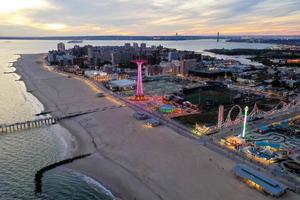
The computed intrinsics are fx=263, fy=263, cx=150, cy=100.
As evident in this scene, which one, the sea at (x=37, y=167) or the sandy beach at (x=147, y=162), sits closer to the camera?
the sandy beach at (x=147, y=162)

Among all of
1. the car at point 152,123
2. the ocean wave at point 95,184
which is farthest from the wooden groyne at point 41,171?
the car at point 152,123

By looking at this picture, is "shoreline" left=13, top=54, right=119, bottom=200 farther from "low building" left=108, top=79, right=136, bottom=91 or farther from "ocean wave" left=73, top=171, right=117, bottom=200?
"low building" left=108, top=79, right=136, bottom=91

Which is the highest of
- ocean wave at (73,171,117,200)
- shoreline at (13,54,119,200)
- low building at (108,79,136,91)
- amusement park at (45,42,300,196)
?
low building at (108,79,136,91)

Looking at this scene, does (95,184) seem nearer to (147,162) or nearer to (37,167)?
(147,162)

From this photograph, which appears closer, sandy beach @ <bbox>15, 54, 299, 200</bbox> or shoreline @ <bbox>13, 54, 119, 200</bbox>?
sandy beach @ <bbox>15, 54, 299, 200</bbox>

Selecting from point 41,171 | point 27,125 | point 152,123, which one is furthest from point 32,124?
point 152,123

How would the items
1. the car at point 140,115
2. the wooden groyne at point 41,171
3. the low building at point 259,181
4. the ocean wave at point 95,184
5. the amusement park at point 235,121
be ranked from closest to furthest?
the low building at point 259,181
the ocean wave at point 95,184
the wooden groyne at point 41,171
the amusement park at point 235,121
the car at point 140,115

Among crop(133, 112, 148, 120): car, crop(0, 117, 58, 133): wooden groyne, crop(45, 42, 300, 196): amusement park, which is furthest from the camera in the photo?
crop(133, 112, 148, 120): car

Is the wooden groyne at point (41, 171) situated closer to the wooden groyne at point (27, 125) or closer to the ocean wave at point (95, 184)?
the ocean wave at point (95, 184)

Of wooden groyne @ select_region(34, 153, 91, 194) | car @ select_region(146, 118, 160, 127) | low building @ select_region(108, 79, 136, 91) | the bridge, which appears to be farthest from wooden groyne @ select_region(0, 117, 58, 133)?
low building @ select_region(108, 79, 136, 91)

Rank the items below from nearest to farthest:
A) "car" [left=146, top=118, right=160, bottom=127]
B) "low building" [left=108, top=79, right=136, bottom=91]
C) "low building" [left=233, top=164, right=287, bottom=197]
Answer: "low building" [left=233, top=164, right=287, bottom=197]
"car" [left=146, top=118, right=160, bottom=127]
"low building" [left=108, top=79, right=136, bottom=91]
